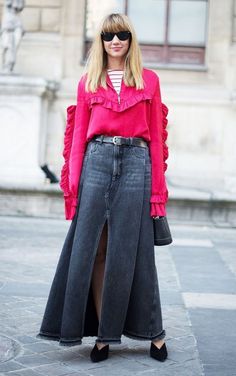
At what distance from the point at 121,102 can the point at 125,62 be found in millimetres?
235

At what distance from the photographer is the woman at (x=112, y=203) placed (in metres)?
4.48

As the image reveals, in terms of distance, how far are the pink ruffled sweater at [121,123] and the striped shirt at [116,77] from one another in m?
0.02

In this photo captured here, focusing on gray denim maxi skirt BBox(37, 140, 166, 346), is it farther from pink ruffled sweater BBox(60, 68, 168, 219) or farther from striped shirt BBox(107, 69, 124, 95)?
striped shirt BBox(107, 69, 124, 95)

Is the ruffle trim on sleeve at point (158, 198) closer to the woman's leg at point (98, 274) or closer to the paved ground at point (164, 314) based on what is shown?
the woman's leg at point (98, 274)

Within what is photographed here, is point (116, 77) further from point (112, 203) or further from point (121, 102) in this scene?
point (112, 203)

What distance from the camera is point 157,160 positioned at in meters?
A: 4.55

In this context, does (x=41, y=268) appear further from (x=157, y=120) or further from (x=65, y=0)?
(x=65, y=0)

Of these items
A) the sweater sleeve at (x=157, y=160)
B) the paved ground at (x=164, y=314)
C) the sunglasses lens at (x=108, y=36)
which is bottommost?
the paved ground at (x=164, y=314)

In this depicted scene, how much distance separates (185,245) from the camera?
9297 mm

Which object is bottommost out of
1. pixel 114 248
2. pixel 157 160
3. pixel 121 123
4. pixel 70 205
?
pixel 114 248

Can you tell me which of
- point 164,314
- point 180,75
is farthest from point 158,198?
point 180,75

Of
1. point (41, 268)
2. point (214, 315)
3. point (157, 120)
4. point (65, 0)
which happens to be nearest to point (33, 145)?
point (65, 0)

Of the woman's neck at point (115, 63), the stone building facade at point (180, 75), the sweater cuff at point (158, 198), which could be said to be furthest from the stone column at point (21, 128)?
the sweater cuff at point (158, 198)

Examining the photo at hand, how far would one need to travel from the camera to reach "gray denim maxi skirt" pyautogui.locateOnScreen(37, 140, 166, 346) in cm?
447
